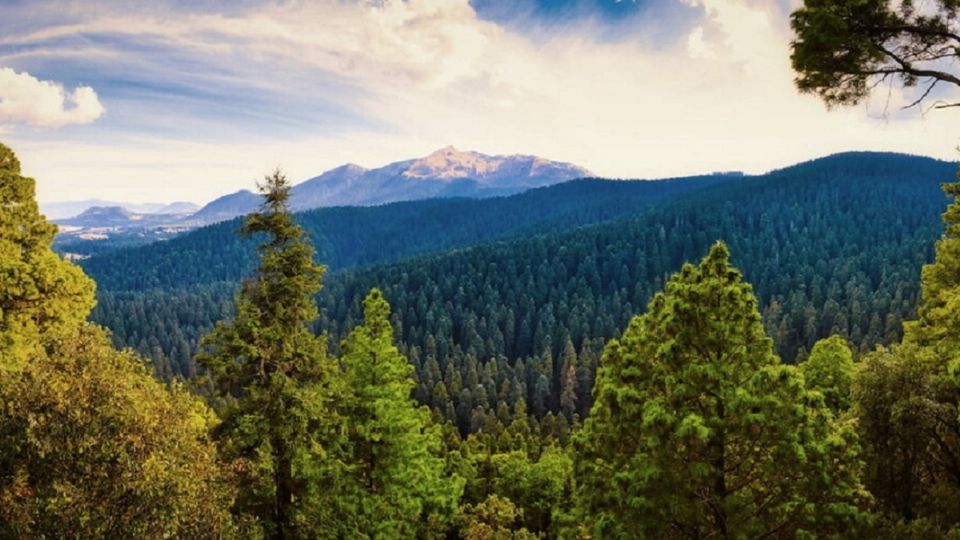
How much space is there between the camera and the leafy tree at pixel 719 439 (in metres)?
12.9

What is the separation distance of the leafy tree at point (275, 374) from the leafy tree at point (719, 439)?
10.5 meters

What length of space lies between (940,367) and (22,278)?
1175 inches

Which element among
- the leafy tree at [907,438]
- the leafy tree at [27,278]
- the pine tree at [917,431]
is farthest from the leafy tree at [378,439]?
the pine tree at [917,431]

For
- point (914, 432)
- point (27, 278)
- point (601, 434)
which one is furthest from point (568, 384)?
point (601, 434)

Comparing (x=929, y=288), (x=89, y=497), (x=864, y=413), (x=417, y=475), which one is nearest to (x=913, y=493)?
(x=864, y=413)

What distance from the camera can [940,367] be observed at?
15320 mm

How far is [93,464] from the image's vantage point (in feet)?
42.8

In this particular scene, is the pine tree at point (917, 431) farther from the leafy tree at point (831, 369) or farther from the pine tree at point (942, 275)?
the leafy tree at point (831, 369)

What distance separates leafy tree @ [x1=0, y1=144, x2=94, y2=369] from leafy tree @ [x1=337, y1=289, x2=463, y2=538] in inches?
442

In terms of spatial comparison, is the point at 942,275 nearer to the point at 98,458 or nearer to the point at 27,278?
the point at 98,458

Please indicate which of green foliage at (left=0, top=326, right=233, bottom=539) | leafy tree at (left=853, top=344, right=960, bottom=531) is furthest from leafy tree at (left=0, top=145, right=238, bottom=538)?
leafy tree at (left=853, top=344, right=960, bottom=531)

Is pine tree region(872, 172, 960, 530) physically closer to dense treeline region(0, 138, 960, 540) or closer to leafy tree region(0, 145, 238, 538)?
dense treeline region(0, 138, 960, 540)

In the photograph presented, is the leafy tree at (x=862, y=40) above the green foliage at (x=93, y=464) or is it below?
above

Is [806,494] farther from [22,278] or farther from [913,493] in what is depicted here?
[22,278]
